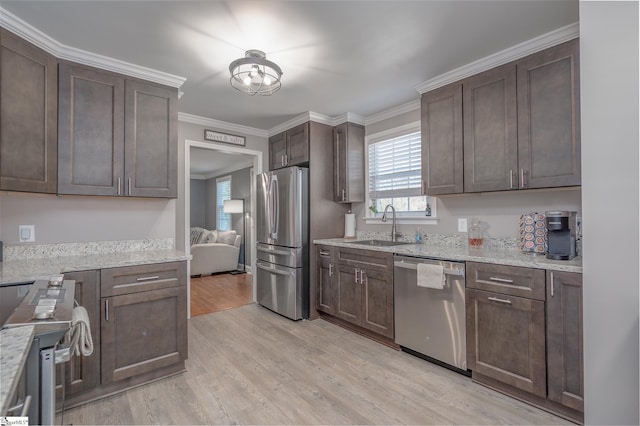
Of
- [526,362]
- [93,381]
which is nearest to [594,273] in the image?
[526,362]

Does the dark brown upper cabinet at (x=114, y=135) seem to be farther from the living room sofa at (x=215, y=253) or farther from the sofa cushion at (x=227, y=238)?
the sofa cushion at (x=227, y=238)

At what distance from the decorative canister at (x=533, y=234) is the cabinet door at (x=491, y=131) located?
0.29 metres

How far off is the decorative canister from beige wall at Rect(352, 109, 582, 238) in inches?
5.3

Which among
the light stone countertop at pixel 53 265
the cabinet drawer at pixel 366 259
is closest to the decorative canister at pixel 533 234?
the cabinet drawer at pixel 366 259

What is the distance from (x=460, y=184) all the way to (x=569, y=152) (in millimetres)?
755

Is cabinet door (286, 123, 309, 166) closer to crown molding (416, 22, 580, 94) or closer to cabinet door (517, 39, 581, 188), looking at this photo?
crown molding (416, 22, 580, 94)

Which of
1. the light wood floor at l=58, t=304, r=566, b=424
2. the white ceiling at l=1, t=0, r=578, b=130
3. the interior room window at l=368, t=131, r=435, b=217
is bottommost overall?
the light wood floor at l=58, t=304, r=566, b=424

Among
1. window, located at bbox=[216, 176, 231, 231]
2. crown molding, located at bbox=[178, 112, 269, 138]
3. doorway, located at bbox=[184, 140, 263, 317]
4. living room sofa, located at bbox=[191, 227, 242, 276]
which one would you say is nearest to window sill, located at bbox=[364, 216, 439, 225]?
doorway, located at bbox=[184, 140, 263, 317]

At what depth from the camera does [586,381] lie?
1561mm

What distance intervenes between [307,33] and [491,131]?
159 cm

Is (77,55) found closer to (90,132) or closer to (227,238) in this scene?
(90,132)

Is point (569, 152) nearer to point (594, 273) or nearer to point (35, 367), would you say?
point (594, 273)

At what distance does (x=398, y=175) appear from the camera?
11.6 ft

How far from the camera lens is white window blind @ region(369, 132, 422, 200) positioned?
3.36 m
